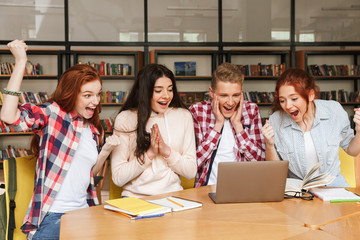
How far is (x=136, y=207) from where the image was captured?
5.27 ft

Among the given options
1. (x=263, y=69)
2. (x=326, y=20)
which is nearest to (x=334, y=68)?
(x=326, y=20)

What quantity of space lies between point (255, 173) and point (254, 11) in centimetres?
575

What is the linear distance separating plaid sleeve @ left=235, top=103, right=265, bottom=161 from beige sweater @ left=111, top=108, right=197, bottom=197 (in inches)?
14.4

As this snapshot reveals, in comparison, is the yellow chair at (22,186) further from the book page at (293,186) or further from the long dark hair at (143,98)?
the book page at (293,186)

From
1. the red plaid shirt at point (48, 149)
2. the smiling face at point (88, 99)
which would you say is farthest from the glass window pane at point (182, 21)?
the red plaid shirt at point (48, 149)

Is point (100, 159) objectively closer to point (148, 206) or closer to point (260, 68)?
point (148, 206)

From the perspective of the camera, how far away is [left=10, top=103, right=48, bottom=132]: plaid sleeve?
5.63ft

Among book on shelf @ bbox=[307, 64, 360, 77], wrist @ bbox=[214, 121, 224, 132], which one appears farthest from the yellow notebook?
book on shelf @ bbox=[307, 64, 360, 77]

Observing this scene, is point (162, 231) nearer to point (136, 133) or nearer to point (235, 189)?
point (235, 189)

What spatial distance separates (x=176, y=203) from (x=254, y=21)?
583cm

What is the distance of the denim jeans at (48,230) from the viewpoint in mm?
1776

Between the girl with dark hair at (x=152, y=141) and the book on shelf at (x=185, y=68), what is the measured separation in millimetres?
4302

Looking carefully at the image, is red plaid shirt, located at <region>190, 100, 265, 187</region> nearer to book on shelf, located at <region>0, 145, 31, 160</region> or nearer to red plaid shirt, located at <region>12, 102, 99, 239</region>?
red plaid shirt, located at <region>12, 102, 99, 239</region>

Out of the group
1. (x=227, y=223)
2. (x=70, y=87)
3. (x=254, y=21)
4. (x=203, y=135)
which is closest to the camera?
(x=227, y=223)
